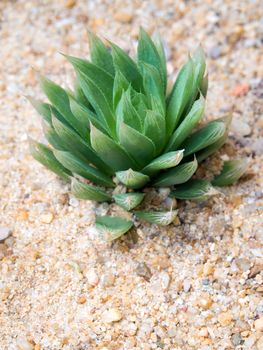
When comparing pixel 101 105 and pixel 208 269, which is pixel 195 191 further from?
pixel 101 105

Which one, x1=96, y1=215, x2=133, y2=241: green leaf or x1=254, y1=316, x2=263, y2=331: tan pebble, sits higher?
x1=96, y1=215, x2=133, y2=241: green leaf

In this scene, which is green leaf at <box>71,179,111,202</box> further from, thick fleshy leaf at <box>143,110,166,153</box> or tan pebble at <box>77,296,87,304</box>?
tan pebble at <box>77,296,87,304</box>

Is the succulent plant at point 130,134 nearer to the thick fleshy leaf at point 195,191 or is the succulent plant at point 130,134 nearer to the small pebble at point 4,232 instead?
the thick fleshy leaf at point 195,191

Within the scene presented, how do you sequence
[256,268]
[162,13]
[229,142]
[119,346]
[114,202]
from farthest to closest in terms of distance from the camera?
1. [162,13]
2. [229,142]
3. [114,202]
4. [256,268]
5. [119,346]

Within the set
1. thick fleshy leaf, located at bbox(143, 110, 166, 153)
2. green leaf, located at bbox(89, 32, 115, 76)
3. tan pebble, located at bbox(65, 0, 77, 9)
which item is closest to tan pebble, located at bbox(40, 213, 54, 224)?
thick fleshy leaf, located at bbox(143, 110, 166, 153)

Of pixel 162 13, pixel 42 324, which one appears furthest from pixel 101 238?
pixel 162 13

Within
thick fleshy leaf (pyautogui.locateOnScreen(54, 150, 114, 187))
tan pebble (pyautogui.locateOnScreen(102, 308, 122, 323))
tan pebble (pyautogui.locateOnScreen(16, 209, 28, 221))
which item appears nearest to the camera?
tan pebble (pyautogui.locateOnScreen(102, 308, 122, 323))

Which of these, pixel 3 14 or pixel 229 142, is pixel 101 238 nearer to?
pixel 229 142

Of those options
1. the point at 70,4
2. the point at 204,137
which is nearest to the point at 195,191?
the point at 204,137
